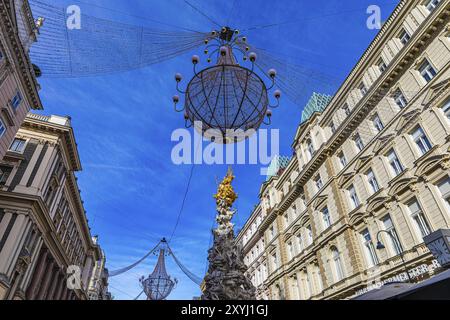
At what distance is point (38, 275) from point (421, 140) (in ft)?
114

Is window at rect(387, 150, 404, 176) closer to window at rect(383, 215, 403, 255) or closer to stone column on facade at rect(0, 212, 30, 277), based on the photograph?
window at rect(383, 215, 403, 255)

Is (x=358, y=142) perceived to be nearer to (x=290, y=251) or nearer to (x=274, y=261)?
(x=290, y=251)

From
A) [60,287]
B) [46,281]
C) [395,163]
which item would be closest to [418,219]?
[395,163]

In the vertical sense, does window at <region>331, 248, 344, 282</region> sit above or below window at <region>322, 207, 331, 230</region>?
below

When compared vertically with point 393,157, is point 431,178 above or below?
below

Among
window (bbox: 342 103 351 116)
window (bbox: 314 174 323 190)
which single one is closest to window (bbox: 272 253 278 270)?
window (bbox: 314 174 323 190)

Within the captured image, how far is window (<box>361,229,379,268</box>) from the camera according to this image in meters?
17.8

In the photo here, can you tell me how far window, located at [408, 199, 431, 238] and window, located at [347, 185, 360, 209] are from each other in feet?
14.2

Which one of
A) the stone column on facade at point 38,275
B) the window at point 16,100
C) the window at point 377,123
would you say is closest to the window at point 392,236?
the window at point 377,123

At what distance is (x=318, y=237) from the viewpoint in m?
23.0

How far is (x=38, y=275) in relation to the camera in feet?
93.0
